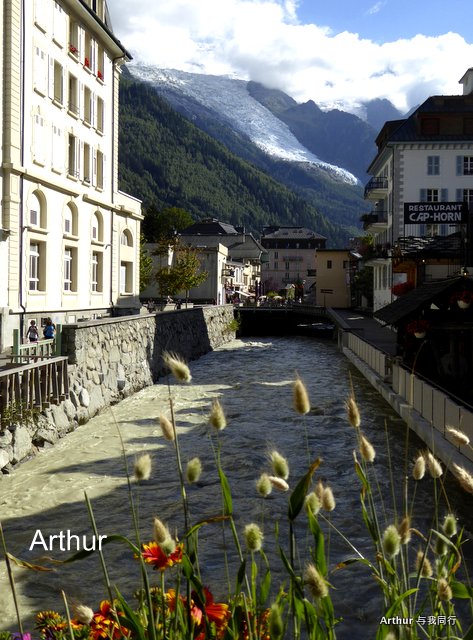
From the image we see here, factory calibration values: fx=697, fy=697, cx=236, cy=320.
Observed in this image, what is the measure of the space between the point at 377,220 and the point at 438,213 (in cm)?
2905

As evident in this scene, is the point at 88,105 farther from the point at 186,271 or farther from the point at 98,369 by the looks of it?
the point at 186,271

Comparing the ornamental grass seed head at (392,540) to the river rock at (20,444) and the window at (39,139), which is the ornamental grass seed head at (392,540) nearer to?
the river rock at (20,444)

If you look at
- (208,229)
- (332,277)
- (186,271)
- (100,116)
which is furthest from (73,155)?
(208,229)

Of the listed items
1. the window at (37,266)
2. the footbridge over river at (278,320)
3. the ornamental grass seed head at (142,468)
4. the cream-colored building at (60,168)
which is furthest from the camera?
the footbridge over river at (278,320)

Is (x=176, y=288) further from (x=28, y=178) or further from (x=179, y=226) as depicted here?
(x=179, y=226)

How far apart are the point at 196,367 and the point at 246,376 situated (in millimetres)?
4878

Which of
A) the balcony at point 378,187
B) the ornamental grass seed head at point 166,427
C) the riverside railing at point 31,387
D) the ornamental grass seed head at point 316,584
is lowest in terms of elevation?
the riverside railing at point 31,387

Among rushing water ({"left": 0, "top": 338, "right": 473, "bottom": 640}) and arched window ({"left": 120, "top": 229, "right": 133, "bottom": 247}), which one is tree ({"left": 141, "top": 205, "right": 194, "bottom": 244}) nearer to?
arched window ({"left": 120, "top": 229, "right": 133, "bottom": 247})

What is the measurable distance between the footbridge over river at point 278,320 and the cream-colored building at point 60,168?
95.4ft

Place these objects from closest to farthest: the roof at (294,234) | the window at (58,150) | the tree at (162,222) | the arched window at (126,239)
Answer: the window at (58,150)
the arched window at (126,239)
the tree at (162,222)
the roof at (294,234)

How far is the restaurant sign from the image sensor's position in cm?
2792

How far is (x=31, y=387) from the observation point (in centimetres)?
1495

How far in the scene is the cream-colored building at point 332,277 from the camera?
89.2 meters

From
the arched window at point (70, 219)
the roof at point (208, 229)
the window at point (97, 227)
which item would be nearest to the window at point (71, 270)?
the arched window at point (70, 219)
